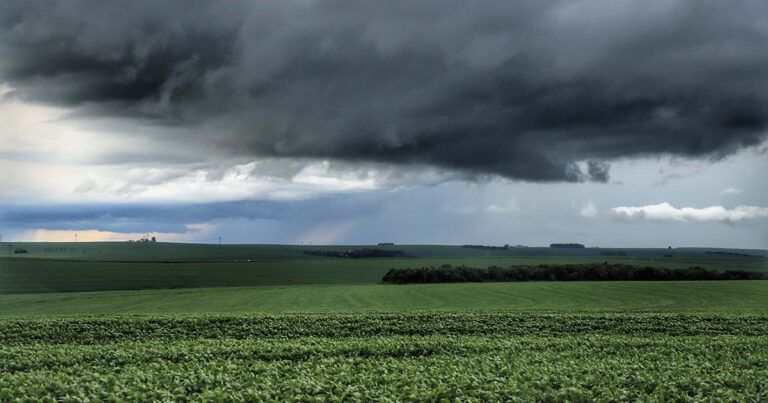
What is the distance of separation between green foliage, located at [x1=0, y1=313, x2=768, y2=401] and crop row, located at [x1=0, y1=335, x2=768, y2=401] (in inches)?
2.1

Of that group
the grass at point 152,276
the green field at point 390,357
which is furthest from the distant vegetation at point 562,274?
the green field at point 390,357

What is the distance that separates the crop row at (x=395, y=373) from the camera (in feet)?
47.0

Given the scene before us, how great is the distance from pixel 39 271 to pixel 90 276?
55.1 feet

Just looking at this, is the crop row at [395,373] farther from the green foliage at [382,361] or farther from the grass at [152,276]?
the grass at [152,276]

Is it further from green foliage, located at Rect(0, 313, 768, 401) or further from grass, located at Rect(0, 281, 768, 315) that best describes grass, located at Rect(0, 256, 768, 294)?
green foliage, located at Rect(0, 313, 768, 401)

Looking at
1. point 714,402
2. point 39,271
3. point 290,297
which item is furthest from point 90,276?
point 714,402

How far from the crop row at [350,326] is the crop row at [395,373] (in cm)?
693

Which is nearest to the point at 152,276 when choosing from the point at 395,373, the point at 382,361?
the point at 382,361

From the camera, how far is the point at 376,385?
1524 centimetres

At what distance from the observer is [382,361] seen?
19.5 meters

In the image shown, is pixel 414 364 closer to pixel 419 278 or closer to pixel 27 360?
pixel 27 360

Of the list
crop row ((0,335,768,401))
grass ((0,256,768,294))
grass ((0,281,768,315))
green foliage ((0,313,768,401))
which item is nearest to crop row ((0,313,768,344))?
green foliage ((0,313,768,401))

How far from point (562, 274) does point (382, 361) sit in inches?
3517

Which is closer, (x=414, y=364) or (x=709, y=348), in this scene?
(x=414, y=364)
